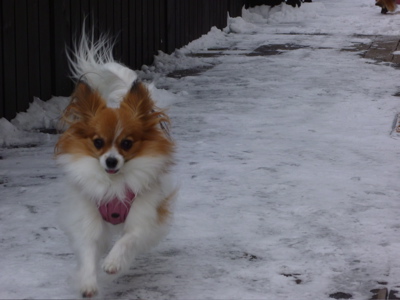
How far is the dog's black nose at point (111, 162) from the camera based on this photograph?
3703 millimetres

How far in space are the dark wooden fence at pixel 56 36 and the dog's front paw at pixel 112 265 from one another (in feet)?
7.66

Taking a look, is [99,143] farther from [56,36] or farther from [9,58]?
[56,36]

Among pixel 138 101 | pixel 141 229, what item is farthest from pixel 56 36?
pixel 141 229

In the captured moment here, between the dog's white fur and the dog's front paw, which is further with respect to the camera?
the dog's white fur

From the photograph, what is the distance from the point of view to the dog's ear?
13.2 feet

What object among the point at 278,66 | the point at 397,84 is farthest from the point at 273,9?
the point at 397,84

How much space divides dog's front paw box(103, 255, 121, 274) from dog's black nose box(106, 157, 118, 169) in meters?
0.43

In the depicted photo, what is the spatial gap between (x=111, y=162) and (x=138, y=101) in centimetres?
47

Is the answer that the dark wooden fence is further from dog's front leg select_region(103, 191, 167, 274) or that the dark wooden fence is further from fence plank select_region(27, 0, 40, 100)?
dog's front leg select_region(103, 191, 167, 274)

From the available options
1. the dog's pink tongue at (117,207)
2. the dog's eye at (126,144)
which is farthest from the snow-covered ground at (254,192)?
the dog's eye at (126,144)

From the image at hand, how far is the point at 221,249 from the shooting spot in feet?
14.9

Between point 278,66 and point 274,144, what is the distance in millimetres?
4307

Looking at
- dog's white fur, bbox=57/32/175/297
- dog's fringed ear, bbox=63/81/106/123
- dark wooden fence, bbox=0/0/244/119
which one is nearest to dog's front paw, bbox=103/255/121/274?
dog's white fur, bbox=57/32/175/297

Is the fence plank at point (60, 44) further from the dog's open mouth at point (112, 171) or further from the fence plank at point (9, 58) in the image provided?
the dog's open mouth at point (112, 171)
